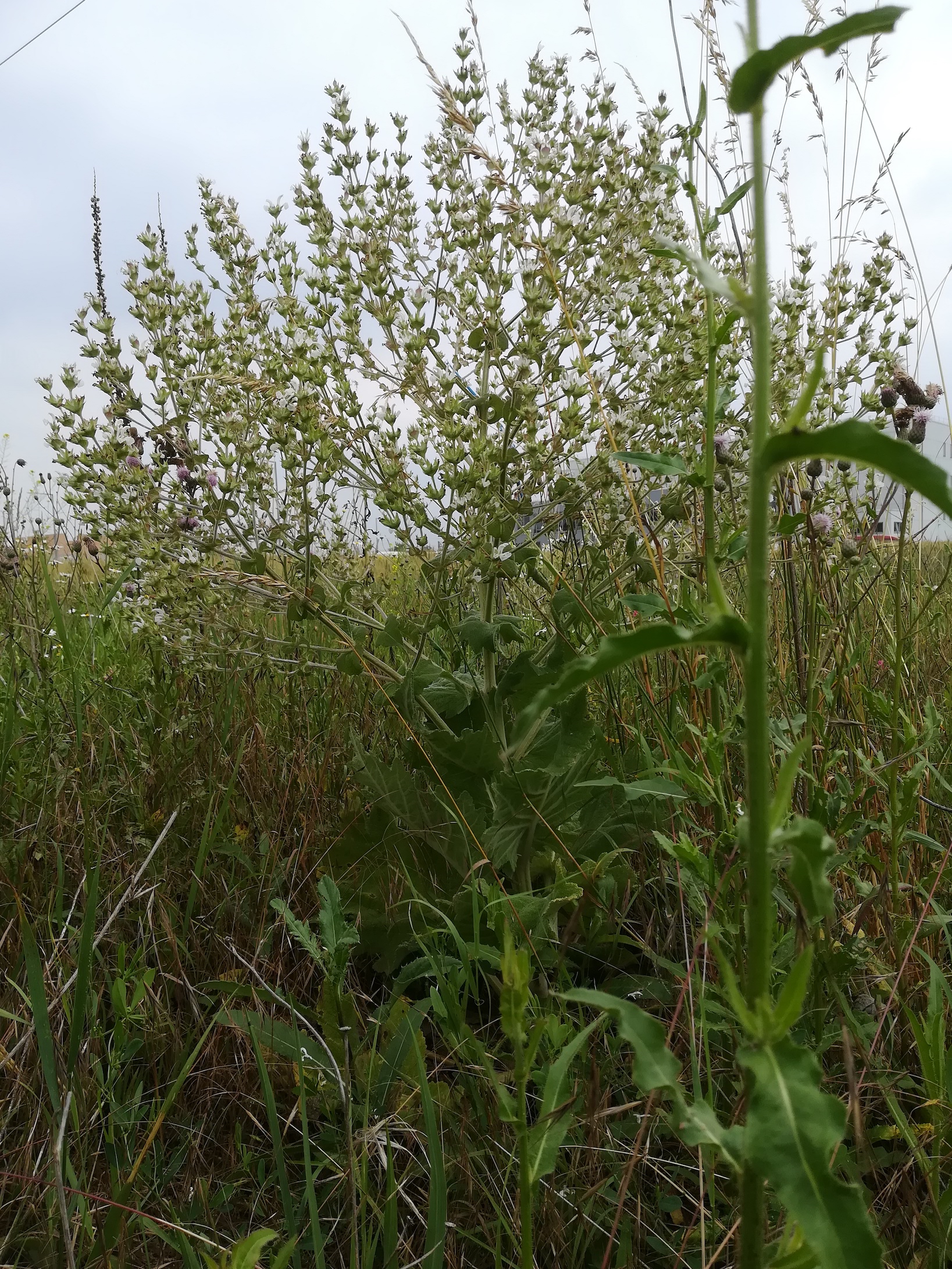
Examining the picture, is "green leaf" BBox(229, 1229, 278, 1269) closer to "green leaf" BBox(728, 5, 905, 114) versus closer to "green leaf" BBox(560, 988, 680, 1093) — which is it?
"green leaf" BBox(560, 988, 680, 1093)

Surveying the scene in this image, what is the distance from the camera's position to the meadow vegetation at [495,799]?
110 centimetres

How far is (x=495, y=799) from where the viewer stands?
1810mm

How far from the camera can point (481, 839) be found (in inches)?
71.4

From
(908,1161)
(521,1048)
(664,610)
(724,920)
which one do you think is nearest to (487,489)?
(664,610)

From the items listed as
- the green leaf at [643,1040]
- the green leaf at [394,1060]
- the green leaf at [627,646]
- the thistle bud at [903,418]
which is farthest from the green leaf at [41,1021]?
the thistle bud at [903,418]

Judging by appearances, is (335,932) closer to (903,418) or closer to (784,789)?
(784,789)

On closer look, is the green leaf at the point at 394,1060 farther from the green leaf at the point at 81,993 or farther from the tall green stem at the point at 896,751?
the tall green stem at the point at 896,751

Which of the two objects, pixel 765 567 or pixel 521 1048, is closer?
pixel 765 567

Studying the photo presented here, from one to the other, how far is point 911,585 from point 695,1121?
2.07 metres

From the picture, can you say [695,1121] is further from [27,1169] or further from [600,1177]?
[27,1169]

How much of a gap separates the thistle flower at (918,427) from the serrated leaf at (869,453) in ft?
6.31

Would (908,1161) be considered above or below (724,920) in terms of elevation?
below

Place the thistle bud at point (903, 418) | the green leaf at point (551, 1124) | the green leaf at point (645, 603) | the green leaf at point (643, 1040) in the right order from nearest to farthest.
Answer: the green leaf at point (643, 1040) < the green leaf at point (551, 1124) < the green leaf at point (645, 603) < the thistle bud at point (903, 418)

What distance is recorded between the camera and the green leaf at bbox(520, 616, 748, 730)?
617 mm
